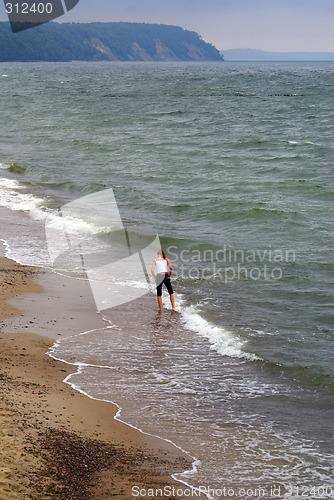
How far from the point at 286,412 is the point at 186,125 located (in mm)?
35632

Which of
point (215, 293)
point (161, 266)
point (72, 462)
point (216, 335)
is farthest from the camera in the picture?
point (215, 293)

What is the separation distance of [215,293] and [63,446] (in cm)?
714

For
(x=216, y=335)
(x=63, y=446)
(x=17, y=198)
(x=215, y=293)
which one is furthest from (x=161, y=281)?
(x=17, y=198)

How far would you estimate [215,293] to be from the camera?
13.6m

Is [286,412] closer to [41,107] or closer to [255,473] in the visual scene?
[255,473]

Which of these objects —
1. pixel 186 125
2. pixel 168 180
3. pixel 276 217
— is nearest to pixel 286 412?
pixel 276 217

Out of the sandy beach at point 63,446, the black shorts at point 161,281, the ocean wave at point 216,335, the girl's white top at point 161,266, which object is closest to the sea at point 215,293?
the ocean wave at point 216,335

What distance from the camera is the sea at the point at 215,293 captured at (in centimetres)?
798

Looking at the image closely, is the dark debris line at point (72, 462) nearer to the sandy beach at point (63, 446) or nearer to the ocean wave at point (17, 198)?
the sandy beach at point (63, 446)

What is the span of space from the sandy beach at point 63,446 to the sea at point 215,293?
27cm

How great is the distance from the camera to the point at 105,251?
16609mm

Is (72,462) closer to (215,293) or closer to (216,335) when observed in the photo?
(216,335)

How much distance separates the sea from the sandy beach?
271mm

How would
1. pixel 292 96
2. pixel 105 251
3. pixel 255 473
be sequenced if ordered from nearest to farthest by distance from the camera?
pixel 255 473 → pixel 105 251 → pixel 292 96
